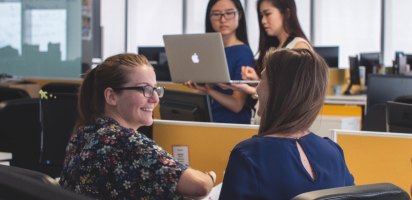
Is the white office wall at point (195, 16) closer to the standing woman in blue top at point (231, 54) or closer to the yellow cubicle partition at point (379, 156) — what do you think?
the standing woman in blue top at point (231, 54)

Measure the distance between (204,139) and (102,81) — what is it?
679 mm

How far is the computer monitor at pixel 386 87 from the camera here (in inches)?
155

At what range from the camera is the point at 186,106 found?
2752 millimetres

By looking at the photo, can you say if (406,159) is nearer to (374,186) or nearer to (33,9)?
(374,186)

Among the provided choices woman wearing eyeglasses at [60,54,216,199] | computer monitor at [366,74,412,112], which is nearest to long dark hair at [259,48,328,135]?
woman wearing eyeglasses at [60,54,216,199]

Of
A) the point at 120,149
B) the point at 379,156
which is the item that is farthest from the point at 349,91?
A: the point at 120,149

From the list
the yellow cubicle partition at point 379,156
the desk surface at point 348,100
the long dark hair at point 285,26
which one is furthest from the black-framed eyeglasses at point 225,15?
the desk surface at point 348,100

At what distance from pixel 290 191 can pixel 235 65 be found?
1905 millimetres

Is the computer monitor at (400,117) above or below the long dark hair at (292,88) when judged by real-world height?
below

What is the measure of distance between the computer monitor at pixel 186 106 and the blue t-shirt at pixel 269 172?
1.22 metres

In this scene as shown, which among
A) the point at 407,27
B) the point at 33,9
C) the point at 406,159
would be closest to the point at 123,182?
the point at 406,159

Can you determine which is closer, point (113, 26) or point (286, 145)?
→ point (286, 145)

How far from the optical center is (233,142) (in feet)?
8.08

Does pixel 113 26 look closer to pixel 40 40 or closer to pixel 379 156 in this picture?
pixel 40 40
